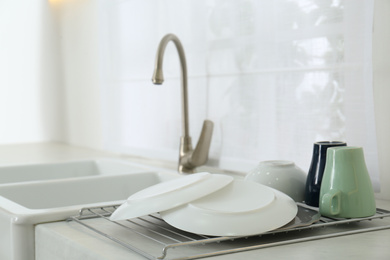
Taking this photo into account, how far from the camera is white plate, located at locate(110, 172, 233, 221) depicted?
90 centimetres

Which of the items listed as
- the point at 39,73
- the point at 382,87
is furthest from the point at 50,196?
the point at 39,73

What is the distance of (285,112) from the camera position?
1.59 metres

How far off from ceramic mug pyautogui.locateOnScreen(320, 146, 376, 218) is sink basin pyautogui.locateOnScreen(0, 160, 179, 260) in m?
0.44

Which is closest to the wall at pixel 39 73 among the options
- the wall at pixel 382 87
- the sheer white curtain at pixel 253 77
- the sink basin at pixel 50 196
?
the sheer white curtain at pixel 253 77

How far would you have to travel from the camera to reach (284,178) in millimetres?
1118

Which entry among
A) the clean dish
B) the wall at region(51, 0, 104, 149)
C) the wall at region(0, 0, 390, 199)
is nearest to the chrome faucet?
the clean dish

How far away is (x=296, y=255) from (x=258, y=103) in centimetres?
92

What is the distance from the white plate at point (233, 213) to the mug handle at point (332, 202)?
65mm

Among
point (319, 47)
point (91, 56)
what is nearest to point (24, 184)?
point (319, 47)

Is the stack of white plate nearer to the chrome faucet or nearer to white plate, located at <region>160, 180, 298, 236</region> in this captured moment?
white plate, located at <region>160, 180, 298, 236</region>

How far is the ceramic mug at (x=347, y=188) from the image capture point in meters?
0.97

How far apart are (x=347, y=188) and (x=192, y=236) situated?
0.92 ft

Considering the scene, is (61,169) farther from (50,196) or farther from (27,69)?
(27,69)

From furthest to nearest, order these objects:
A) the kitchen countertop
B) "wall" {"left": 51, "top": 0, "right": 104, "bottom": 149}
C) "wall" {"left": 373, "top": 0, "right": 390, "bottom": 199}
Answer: "wall" {"left": 51, "top": 0, "right": 104, "bottom": 149} < "wall" {"left": 373, "top": 0, "right": 390, "bottom": 199} < the kitchen countertop
